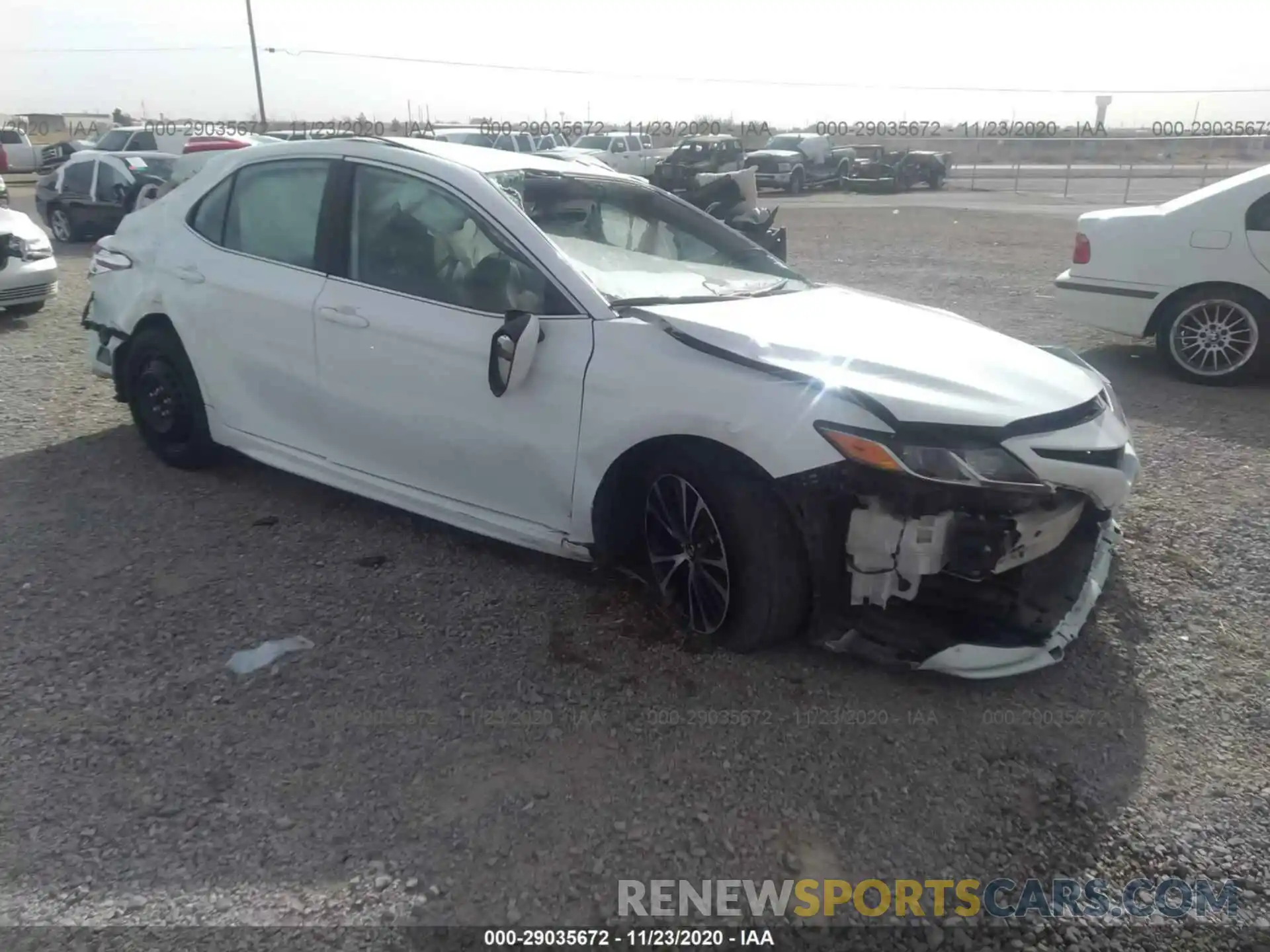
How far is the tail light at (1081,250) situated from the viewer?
7363 millimetres

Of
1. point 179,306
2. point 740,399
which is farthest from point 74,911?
point 179,306

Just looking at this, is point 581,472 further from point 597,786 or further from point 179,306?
point 179,306

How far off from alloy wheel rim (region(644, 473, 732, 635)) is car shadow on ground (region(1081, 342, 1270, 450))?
395 cm

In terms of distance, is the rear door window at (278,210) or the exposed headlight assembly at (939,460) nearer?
the exposed headlight assembly at (939,460)

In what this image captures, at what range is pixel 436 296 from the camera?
3834 millimetres

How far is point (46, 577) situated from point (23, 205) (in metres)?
23.5

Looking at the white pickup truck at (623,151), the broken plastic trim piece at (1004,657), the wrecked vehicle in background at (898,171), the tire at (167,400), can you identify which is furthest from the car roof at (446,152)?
the wrecked vehicle in background at (898,171)

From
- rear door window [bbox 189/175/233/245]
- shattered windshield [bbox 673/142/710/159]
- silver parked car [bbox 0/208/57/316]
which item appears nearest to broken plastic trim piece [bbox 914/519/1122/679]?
→ rear door window [bbox 189/175/233/245]

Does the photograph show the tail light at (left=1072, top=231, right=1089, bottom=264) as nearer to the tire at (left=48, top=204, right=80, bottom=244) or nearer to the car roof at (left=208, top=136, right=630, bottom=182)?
the car roof at (left=208, top=136, right=630, bottom=182)

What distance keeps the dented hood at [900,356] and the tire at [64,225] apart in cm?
1522

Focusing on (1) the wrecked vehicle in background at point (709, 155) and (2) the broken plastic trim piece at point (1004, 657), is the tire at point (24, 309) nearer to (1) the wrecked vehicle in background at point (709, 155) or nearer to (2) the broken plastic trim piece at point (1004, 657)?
(2) the broken plastic trim piece at point (1004, 657)

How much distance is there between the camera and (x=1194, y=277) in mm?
6953

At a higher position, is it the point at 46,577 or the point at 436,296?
the point at 436,296

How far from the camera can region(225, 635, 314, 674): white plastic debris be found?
11.1ft
